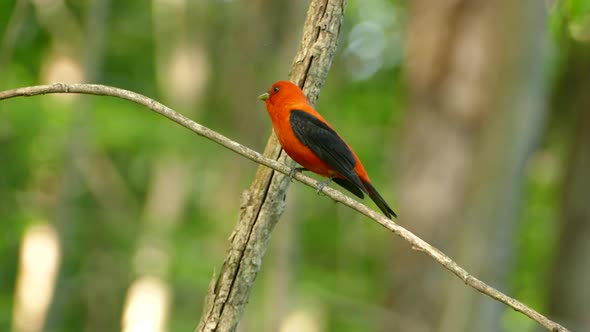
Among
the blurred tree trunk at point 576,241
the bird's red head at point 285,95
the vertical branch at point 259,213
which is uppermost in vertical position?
the blurred tree trunk at point 576,241

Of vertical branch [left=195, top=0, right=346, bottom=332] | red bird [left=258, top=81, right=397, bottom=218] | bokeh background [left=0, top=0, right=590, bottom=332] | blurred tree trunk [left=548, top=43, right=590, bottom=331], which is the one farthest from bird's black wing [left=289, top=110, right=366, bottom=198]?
blurred tree trunk [left=548, top=43, right=590, bottom=331]

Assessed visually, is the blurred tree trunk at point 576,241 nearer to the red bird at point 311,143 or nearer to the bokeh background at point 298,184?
the bokeh background at point 298,184

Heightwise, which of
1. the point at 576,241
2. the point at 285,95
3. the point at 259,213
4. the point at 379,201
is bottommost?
the point at 259,213

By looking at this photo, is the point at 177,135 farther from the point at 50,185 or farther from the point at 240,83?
the point at 50,185

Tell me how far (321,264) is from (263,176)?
55.5 ft

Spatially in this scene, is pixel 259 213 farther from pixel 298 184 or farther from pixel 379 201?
pixel 298 184

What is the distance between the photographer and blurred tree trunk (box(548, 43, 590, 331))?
11.0 meters

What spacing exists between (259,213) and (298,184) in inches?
285

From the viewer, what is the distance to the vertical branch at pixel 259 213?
4340 mm

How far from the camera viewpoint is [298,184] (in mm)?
11672

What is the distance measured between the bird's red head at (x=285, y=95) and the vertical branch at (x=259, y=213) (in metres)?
0.11

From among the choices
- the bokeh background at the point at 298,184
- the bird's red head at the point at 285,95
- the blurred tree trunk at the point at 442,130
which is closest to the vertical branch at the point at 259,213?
the bird's red head at the point at 285,95

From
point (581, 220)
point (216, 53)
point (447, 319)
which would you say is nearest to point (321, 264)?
point (216, 53)

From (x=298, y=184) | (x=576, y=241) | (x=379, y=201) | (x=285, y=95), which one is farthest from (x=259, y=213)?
(x=576, y=241)
